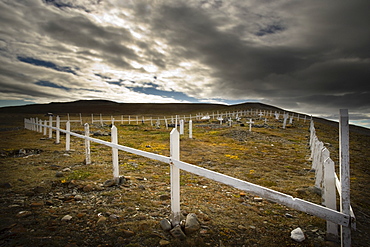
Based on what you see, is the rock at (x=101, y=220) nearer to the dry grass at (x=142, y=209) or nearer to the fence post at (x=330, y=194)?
the dry grass at (x=142, y=209)

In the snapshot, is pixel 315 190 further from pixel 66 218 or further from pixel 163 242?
pixel 66 218

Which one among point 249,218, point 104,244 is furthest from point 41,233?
point 249,218

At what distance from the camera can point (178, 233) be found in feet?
8.77

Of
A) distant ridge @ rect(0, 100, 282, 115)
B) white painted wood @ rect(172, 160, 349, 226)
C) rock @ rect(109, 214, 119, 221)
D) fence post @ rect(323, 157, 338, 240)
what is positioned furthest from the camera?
distant ridge @ rect(0, 100, 282, 115)

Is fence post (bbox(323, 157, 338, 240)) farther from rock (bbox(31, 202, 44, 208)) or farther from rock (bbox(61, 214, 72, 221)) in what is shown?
rock (bbox(31, 202, 44, 208))

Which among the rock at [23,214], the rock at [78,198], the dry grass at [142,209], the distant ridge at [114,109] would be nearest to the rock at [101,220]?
the dry grass at [142,209]


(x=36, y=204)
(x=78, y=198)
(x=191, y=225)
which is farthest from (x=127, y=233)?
(x=36, y=204)

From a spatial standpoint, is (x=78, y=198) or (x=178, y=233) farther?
(x=78, y=198)

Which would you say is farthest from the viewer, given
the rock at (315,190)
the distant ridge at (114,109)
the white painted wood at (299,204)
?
the distant ridge at (114,109)

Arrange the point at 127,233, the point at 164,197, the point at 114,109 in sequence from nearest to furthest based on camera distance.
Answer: the point at 127,233
the point at 164,197
the point at 114,109

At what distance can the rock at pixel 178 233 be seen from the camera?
264cm

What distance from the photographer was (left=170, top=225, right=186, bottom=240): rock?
2.64 meters

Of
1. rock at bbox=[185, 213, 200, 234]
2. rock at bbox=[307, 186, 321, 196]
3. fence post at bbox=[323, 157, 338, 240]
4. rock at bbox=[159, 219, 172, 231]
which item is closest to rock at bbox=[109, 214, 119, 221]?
rock at bbox=[159, 219, 172, 231]

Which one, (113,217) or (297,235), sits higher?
(113,217)
